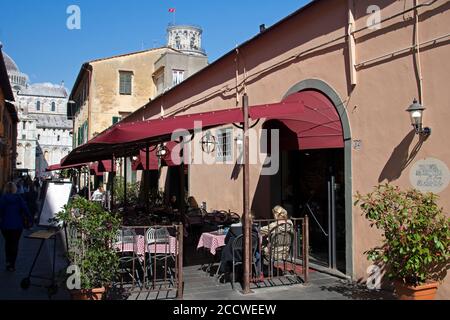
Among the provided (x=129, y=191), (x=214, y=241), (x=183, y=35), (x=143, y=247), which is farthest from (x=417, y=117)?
(x=183, y=35)

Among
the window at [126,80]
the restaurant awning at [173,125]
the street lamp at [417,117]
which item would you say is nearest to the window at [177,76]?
the window at [126,80]

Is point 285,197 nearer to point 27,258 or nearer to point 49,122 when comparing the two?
point 27,258

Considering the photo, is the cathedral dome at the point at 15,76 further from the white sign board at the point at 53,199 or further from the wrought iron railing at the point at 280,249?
the wrought iron railing at the point at 280,249

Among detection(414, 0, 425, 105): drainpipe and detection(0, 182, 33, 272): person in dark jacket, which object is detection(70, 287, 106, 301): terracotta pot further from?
detection(414, 0, 425, 105): drainpipe

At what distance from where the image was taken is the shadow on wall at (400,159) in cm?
628

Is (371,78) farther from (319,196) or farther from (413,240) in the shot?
(413,240)

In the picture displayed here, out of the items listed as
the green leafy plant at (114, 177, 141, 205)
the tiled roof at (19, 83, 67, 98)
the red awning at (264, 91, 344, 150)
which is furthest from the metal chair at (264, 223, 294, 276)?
the tiled roof at (19, 83, 67, 98)

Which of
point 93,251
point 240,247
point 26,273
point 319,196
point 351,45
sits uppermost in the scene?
point 351,45

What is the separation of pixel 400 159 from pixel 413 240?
1586mm

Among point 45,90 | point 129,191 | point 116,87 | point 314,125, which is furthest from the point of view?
point 45,90

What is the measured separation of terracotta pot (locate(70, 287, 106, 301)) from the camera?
539cm

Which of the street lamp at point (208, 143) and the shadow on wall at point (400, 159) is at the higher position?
the street lamp at point (208, 143)

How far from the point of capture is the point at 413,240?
17.3ft

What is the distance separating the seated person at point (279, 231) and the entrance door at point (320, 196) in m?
0.94
